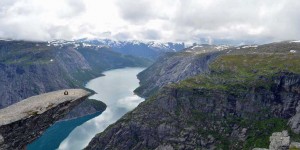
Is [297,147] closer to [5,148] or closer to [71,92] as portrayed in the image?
[71,92]

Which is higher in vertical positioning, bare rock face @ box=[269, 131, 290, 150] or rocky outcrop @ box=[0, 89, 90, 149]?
rocky outcrop @ box=[0, 89, 90, 149]

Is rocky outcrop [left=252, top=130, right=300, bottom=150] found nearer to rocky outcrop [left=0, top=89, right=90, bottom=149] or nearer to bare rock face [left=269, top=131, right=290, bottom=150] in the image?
bare rock face [left=269, top=131, right=290, bottom=150]

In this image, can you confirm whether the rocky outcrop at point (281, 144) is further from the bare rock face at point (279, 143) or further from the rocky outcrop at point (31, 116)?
the rocky outcrop at point (31, 116)

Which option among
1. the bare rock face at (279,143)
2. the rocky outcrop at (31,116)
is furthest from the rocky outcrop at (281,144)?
the rocky outcrop at (31,116)

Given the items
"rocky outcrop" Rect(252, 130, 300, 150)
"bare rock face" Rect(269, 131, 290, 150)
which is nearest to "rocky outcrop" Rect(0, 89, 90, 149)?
"bare rock face" Rect(269, 131, 290, 150)

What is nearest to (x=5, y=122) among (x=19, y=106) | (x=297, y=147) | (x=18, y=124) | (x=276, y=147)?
(x=18, y=124)

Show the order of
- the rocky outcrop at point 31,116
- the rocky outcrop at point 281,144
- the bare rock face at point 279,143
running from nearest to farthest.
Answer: the rocky outcrop at point 31,116 → the bare rock face at point 279,143 → the rocky outcrop at point 281,144

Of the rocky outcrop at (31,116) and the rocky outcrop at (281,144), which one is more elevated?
the rocky outcrop at (31,116)

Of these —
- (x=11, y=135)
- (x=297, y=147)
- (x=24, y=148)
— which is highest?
(x=11, y=135)
